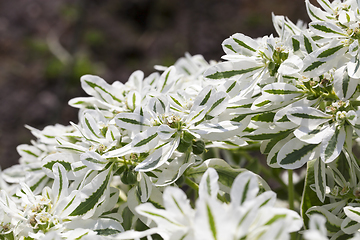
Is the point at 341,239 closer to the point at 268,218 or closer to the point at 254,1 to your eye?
the point at 268,218

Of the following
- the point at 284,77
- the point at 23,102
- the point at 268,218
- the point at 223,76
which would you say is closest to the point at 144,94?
the point at 223,76

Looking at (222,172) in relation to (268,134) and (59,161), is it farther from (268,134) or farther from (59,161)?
(59,161)

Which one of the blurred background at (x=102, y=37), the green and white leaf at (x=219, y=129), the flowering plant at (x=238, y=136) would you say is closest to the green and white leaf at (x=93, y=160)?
the flowering plant at (x=238, y=136)

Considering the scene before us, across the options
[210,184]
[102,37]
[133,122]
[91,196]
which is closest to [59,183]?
[91,196]

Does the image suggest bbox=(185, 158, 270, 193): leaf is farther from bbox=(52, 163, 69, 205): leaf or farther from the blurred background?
the blurred background

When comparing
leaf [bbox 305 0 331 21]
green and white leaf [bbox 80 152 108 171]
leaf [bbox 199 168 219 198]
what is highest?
leaf [bbox 305 0 331 21]

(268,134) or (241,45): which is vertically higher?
(241,45)

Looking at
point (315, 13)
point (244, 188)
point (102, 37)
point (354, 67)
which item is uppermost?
point (102, 37)

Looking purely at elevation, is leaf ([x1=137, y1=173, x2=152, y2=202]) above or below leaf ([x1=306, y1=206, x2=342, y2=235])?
above

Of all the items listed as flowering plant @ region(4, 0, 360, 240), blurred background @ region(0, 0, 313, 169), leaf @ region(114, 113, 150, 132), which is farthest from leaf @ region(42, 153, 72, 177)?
blurred background @ region(0, 0, 313, 169)
